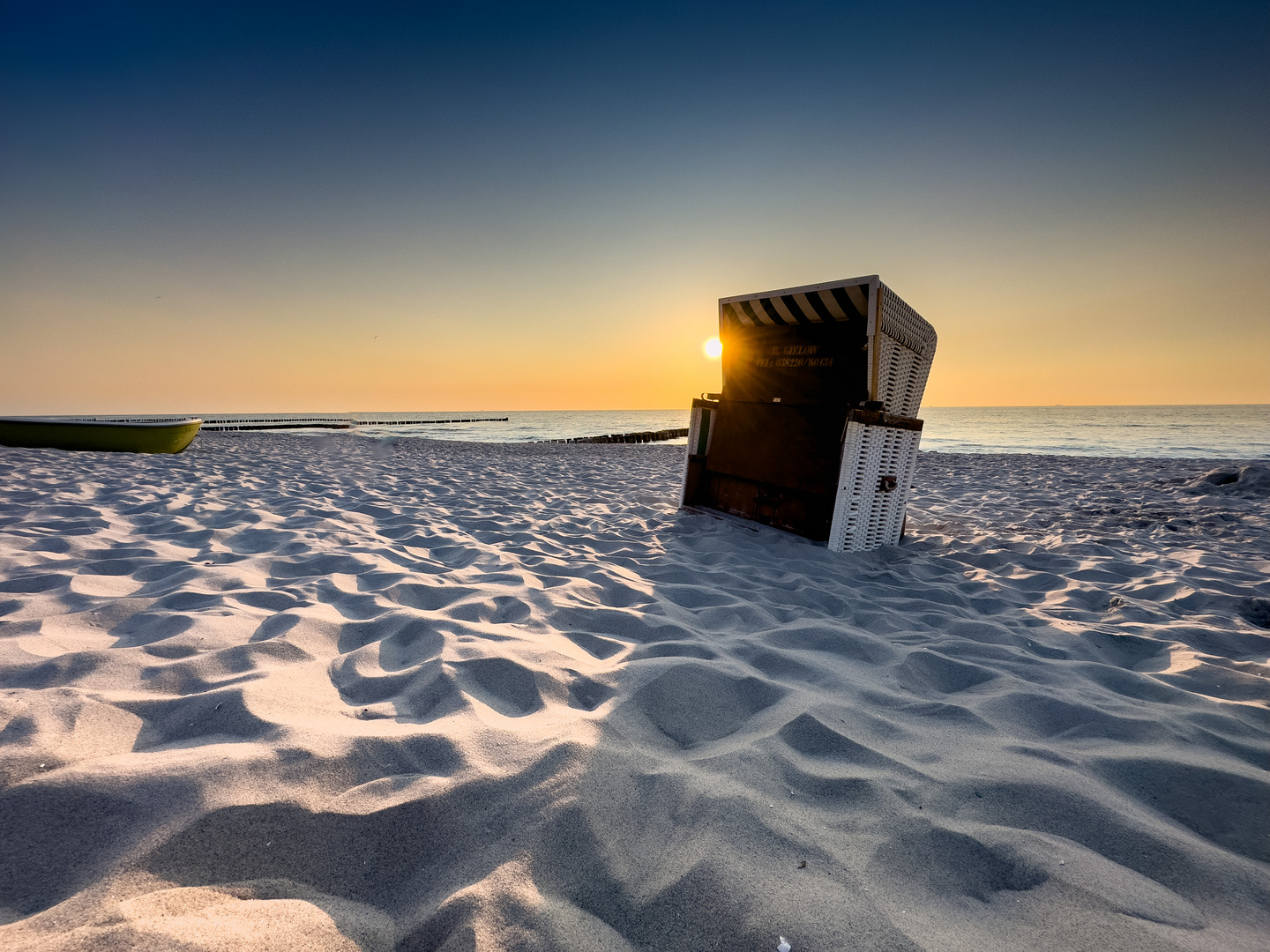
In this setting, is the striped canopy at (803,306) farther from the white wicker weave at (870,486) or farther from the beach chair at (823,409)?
the white wicker weave at (870,486)

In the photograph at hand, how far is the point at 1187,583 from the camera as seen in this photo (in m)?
3.13

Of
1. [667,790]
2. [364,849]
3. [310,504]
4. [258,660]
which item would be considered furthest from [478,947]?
[310,504]

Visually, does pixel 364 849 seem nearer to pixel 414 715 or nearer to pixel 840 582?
pixel 414 715

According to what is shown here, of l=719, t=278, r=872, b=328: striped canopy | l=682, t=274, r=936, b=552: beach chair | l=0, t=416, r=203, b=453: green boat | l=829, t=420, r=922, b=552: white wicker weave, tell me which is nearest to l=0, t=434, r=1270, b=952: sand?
l=829, t=420, r=922, b=552: white wicker weave

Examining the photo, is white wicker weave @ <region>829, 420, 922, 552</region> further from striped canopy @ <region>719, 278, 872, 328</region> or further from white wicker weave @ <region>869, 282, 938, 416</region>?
striped canopy @ <region>719, 278, 872, 328</region>

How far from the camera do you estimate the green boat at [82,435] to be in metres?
8.49

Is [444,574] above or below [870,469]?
below

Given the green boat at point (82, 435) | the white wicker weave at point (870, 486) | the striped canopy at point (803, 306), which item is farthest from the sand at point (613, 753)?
the green boat at point (82, 435)

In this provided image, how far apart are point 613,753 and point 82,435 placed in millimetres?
11334

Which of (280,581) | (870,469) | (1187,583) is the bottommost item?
(280,581)

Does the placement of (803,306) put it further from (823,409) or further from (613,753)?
(613,753)

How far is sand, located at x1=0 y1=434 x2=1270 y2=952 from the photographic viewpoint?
99 centimetres

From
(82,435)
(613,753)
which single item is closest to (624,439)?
(82,435)

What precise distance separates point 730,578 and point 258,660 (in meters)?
2.31
